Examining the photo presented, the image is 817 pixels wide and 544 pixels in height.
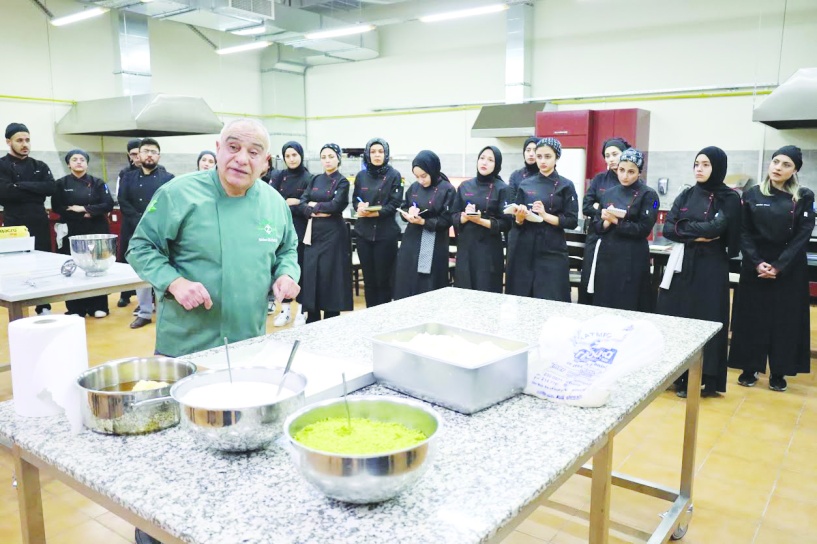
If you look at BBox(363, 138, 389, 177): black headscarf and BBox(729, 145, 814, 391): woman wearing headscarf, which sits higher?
BBox(363, 138, 389, 177): black headscarf

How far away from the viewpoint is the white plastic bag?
1432mm

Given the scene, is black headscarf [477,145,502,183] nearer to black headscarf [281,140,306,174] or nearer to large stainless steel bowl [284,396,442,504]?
black headscarf [281,140,306,174]

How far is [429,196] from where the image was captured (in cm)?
495

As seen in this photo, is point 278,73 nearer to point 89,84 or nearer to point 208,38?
point 208,38

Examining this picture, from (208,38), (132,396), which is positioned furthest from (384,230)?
(208,38)

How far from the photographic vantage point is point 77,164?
19.3ft

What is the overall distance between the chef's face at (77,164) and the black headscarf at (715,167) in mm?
5259

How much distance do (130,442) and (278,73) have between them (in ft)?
35.4

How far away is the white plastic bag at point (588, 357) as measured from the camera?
143 cm

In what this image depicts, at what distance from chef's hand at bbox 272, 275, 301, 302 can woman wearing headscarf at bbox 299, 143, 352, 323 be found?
2.97m

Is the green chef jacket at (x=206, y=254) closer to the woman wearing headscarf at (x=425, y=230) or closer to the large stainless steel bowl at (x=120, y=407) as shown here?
the large stainless steel bowl at (x=120, y=407)

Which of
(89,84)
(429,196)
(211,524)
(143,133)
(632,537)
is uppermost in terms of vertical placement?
(89,84)

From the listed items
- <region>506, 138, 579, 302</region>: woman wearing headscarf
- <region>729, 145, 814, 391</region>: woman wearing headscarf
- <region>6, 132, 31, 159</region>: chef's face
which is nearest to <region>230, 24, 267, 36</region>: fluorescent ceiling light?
<region>6, 132, 31, 159</region>: chef's face

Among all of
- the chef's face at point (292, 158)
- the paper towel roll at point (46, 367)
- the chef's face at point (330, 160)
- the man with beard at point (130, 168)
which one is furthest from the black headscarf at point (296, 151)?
the paper towel roll at point (46, 367)
